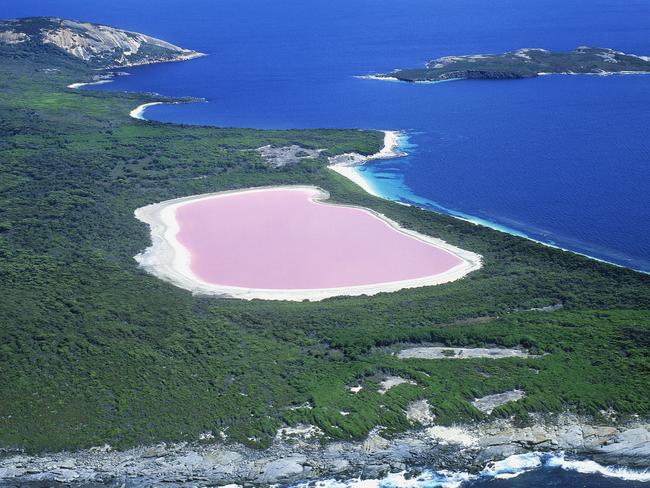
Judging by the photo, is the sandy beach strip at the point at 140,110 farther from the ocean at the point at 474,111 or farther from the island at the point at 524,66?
the island at the point at 524,66

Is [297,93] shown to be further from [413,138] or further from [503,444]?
[503,444]

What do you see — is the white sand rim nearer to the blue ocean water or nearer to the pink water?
the pink water

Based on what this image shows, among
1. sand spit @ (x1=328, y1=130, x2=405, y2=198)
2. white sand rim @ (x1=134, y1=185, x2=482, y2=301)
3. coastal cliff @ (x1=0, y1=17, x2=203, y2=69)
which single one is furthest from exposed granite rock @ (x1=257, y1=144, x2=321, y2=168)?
coastal cliff @ (x1=0, y1=17, x2=203, y2=69)

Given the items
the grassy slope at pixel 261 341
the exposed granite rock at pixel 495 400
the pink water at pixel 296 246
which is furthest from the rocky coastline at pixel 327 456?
the pink water at pixel 296 246

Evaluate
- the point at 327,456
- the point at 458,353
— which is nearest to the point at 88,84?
the point at 458,353

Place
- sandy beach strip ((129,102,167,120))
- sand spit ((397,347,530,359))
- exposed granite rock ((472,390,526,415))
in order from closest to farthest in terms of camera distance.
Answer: exposed granite rock ((472,390,526,415)), sand spit ((397,347,530,359)), sandy beach strip ((129,102,167,120))

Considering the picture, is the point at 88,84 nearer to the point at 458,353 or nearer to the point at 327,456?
the point at 458,353

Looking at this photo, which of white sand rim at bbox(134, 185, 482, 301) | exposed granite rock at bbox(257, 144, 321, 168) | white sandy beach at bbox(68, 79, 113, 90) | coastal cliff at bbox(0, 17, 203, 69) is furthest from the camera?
coastal cliff at bbox(0, 17, 203, 69)
